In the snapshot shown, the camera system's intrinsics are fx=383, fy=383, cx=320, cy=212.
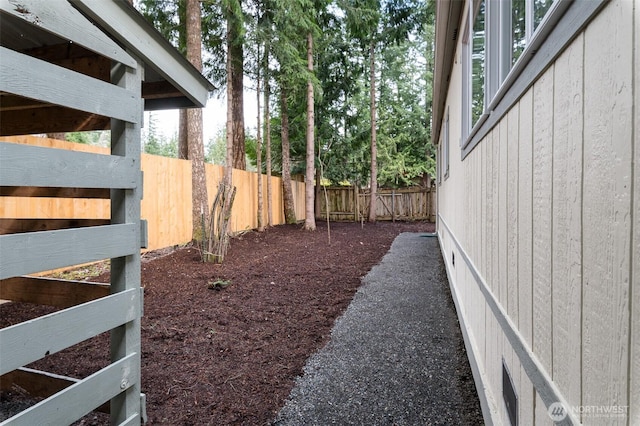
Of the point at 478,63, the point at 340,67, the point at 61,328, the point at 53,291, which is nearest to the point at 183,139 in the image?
the point at 340,67

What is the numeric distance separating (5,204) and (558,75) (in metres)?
5.42

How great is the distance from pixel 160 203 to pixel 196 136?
5.16 feet

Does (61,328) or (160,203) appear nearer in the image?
(61,328)

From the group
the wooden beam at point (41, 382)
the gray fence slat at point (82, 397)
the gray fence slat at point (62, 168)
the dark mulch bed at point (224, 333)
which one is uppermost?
the gray fence slat at point (62, 168)

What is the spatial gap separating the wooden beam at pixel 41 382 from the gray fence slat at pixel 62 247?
2.72 ft

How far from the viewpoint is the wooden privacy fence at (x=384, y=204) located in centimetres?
1608

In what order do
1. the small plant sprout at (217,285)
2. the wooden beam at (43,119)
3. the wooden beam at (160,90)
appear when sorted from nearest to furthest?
the wooden beam at (43,119)
the wooden beam at (160,90)
the small plant sprout at (217,285)

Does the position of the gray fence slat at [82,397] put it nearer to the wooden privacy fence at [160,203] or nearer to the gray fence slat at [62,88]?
the gray fence slat at [62,88]

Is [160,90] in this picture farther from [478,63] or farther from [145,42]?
[478,63]

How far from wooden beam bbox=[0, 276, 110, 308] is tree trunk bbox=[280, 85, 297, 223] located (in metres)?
11.4

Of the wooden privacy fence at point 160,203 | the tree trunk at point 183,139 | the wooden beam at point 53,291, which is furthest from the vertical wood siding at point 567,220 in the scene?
the tree trunk at point 183,139

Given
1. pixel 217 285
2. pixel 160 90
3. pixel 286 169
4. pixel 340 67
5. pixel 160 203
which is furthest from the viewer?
pixel 340 67

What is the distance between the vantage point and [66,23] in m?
1.58

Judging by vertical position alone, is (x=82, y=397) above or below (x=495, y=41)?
below
